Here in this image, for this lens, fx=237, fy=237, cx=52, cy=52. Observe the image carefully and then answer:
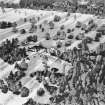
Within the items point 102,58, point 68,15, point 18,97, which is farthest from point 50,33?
point 18,97

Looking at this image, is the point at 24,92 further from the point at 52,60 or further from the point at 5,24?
the point at 5,24

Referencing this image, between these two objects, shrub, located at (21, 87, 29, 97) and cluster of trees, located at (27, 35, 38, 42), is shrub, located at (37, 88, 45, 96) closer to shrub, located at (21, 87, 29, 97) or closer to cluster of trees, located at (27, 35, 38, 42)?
shrub, located at (21, 87, 29, 97)

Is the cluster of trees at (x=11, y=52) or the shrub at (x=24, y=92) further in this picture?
the cluster of trees at (x=11, y=52)

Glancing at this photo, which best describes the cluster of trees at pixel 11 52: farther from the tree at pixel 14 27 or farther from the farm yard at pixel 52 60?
the tree at pixel 14 27

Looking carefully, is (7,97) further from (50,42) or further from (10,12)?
(10,12)

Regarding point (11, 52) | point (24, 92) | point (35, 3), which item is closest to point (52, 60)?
point (11, 52)

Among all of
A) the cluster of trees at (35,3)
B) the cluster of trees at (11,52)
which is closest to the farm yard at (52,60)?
the cluster of trees at (11,52)

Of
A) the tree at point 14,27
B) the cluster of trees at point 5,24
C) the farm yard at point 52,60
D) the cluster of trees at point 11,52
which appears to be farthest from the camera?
the cluster of trees at point 5,24
